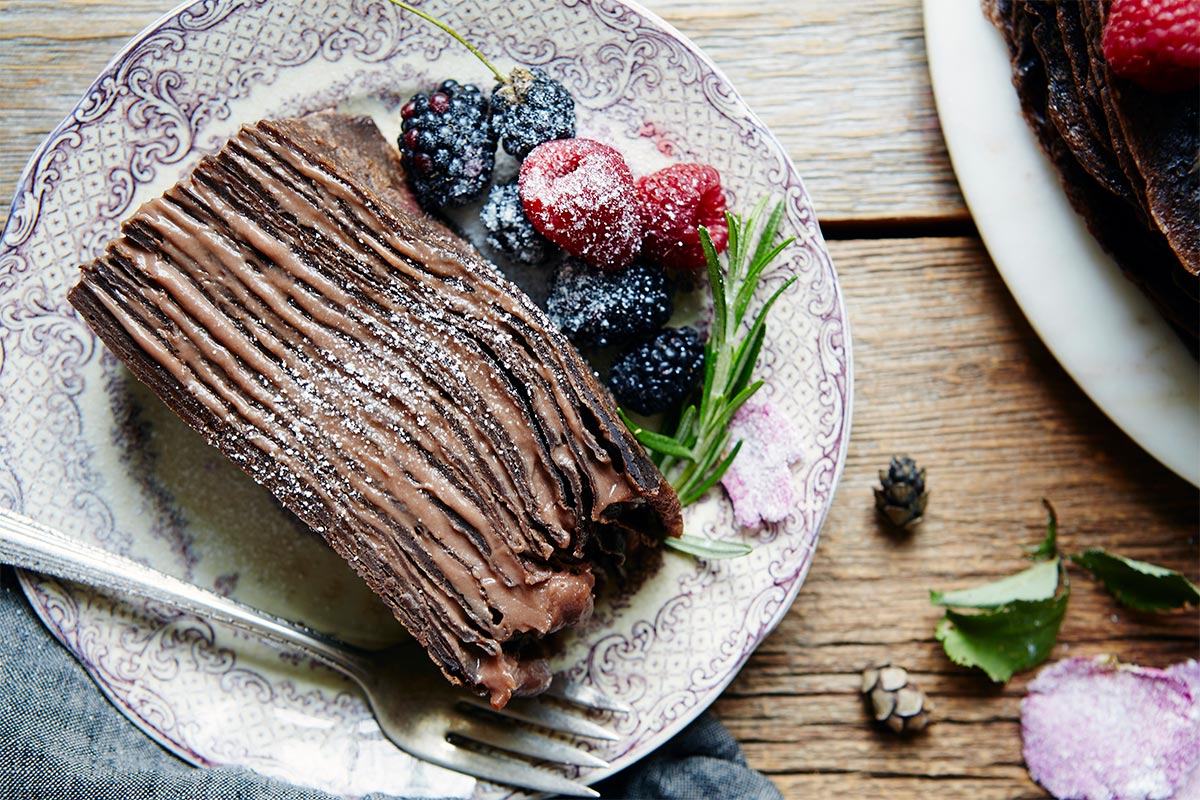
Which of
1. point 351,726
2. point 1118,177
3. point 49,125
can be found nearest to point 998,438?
point 1118,177

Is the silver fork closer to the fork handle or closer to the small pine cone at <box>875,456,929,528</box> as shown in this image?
the fork handle

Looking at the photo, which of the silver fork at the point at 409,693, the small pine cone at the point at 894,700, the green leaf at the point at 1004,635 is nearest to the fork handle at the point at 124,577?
the silver fork at the point at 409,693

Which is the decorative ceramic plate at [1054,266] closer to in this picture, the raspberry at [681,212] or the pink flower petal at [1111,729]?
the pink flower petal at [1111,729]

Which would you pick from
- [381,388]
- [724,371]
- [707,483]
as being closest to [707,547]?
[707,483]

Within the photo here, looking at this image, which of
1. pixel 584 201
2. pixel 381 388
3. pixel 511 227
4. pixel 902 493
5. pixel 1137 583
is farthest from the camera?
pixel 1137 583

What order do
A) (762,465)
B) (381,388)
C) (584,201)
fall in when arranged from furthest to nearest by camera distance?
(762,465)
(584,201)
(381,388)

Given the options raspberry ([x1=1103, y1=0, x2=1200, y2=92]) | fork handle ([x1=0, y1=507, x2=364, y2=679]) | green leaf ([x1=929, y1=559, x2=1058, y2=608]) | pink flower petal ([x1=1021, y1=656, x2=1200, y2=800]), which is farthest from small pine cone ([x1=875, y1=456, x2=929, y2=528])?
fork handle ([x1=0, y1=507, x2=364, y2=679])

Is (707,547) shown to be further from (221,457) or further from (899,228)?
(221,457)
